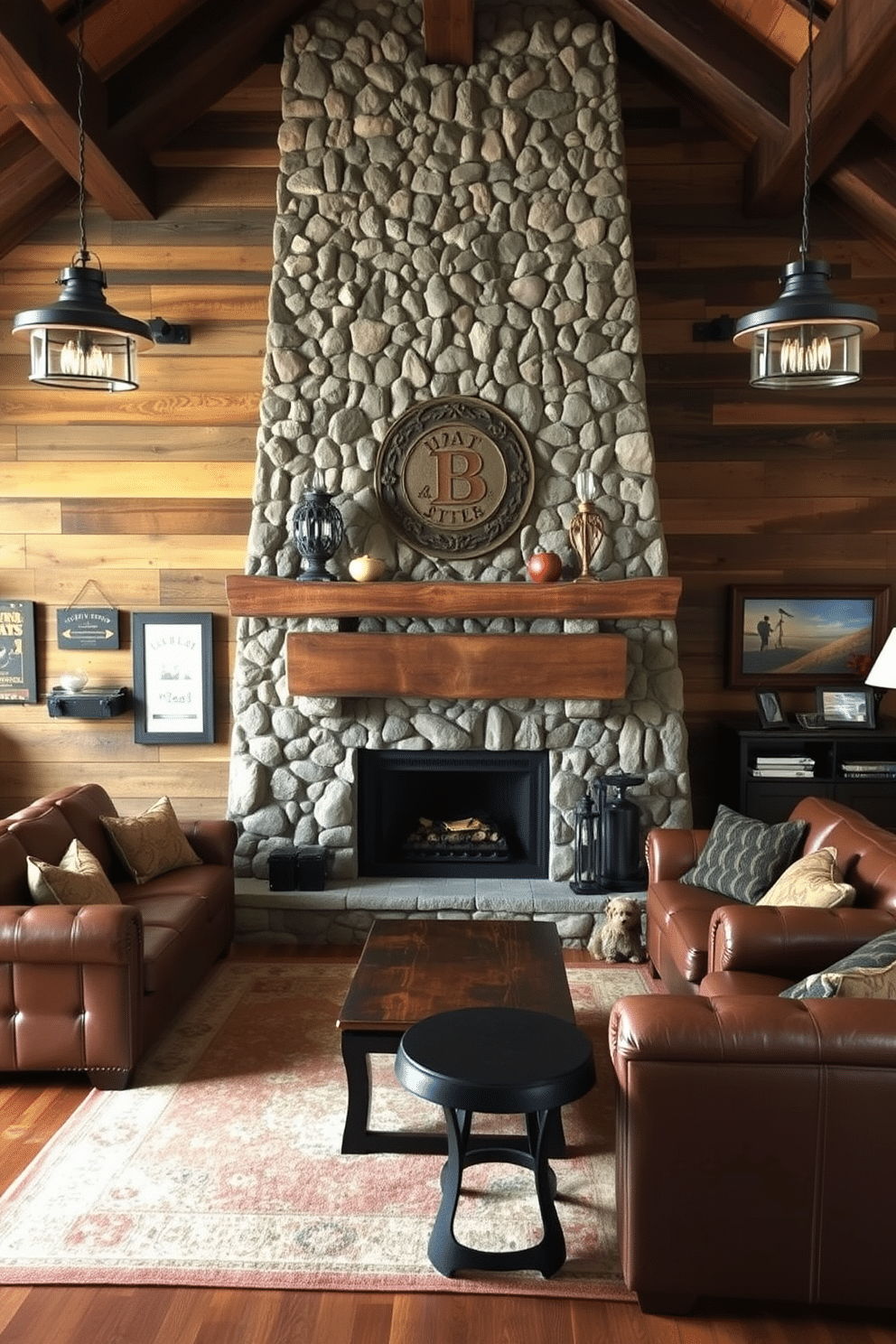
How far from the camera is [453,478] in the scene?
5.96 metres

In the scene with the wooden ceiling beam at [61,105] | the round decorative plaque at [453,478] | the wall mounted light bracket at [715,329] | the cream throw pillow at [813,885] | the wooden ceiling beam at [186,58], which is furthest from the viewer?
the wall mounted light bracket at [715,329]

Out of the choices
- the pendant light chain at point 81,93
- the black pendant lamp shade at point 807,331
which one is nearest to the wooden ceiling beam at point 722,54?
the black pendant lamp shade at point 807,331

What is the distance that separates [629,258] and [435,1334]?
4.94 m

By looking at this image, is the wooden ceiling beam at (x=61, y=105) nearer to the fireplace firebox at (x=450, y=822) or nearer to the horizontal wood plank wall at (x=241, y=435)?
the horizontal wood plank wall at (x=241, y=435)

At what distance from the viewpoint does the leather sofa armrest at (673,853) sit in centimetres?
514

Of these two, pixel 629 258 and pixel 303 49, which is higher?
pixel 303 49

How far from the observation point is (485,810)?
21.0 ft

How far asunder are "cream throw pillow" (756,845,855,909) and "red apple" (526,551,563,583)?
1.99 m

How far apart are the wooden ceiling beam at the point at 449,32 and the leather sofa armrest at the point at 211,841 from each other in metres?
3.97

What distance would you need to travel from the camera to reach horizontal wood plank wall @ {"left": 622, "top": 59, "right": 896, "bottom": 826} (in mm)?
6324

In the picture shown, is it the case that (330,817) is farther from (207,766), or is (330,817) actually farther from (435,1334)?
(435,1334)

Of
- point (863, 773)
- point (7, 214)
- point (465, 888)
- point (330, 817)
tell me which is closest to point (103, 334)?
point (7, 214)

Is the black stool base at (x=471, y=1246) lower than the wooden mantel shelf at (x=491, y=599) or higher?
lower

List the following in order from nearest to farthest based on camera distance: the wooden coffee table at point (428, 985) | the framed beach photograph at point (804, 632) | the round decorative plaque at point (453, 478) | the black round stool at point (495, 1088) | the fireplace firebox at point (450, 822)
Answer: the black round stool at point (495, 1088) → the wooden coffee table at point (428, 985) → the round decorative plaque at point (453, 478) → the fireplace firebox at point (450, 822) → the framed beach photograph at point (804, 632)
